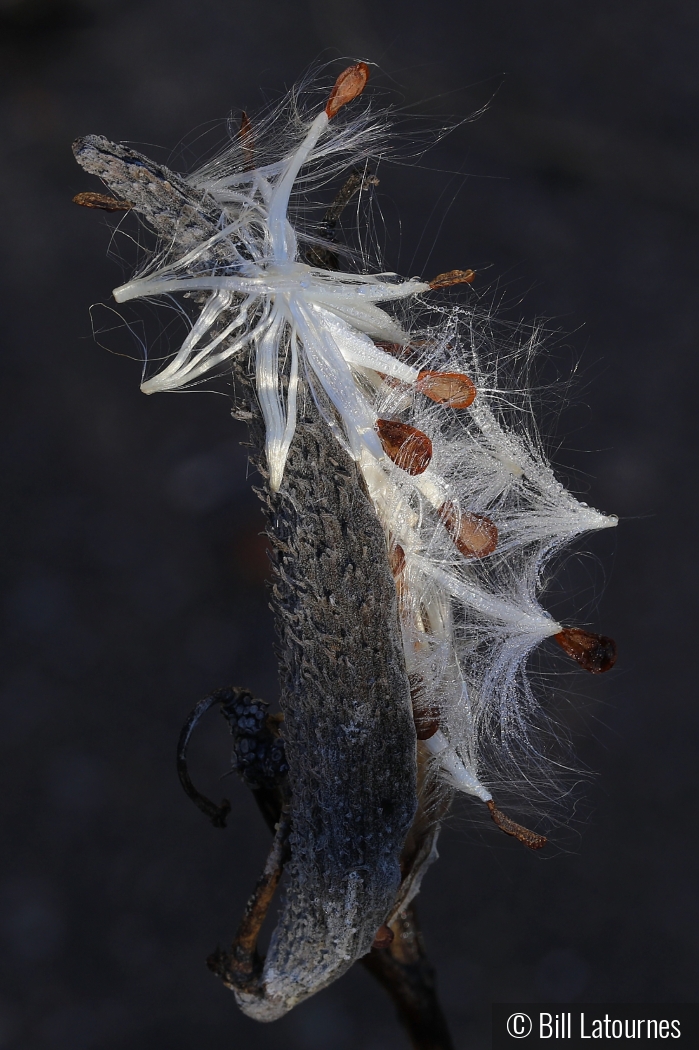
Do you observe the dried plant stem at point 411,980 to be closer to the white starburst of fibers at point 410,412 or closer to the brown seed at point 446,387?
the white starburst of fibers at point 410,412

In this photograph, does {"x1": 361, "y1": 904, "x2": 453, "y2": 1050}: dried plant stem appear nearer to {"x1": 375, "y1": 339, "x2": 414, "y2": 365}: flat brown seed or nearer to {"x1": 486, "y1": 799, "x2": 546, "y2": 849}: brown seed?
{"x1": 486, "y1": 799, "x2": 546, "y2": 849}: brown seed

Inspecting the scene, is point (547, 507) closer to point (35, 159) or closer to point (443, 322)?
point (443, 322)

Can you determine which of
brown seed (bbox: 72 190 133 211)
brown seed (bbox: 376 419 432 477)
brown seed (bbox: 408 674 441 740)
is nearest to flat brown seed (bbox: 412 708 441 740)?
brown seed (bbox: 408 674 441 740)

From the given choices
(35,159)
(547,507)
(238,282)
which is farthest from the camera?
(35,159)

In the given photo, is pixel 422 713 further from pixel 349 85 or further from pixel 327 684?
pixel 349 85

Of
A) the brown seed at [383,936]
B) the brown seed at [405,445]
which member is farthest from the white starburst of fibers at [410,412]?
the brown seed at [383,936]

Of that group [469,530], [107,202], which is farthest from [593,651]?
[107,202]

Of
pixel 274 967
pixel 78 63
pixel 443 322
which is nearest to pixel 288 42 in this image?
pixel 78 63
